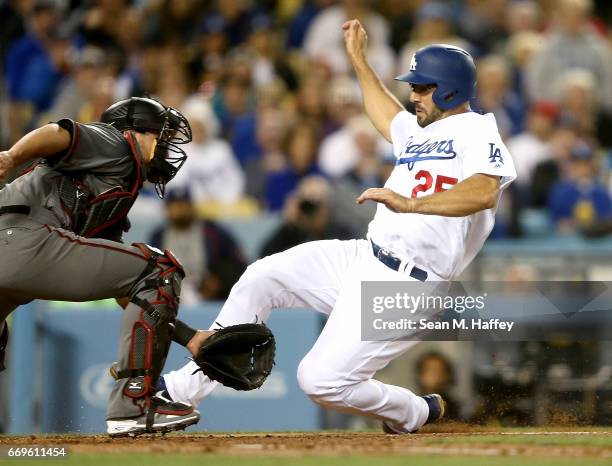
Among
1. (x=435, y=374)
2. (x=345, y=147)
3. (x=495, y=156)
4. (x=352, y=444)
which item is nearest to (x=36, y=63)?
(x=345, y=147)

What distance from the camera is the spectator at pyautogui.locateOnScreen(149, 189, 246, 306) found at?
9625 millimetres

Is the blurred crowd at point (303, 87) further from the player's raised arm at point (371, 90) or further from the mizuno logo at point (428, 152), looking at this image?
the mizuno logo at point (428, 152)

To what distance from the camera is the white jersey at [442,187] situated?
6.06 metres

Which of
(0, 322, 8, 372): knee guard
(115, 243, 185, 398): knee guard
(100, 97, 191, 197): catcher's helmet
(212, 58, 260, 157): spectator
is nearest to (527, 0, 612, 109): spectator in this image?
(212, 58, 260, 157): spectator

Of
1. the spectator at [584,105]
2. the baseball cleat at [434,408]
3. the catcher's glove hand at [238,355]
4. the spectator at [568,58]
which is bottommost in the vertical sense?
the baseball cleat at [434,408]

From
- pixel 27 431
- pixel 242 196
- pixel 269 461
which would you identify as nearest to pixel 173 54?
pixel 242 196

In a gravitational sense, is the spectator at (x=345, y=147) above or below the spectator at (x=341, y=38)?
below

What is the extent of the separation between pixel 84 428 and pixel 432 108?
3171 mm

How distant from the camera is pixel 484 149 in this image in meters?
6.01

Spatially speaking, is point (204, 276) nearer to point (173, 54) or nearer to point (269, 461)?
point (173, 54)

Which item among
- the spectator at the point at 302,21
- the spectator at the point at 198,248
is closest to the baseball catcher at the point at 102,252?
the spectator at the point at 198,248

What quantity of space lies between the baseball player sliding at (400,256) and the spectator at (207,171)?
4584 millimetres

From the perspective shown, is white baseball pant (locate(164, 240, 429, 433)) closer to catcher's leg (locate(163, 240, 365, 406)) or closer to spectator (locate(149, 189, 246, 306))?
catcher's leg (locate(163, 240, 365, 406))

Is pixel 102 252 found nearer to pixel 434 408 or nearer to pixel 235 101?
pixel 434 408
